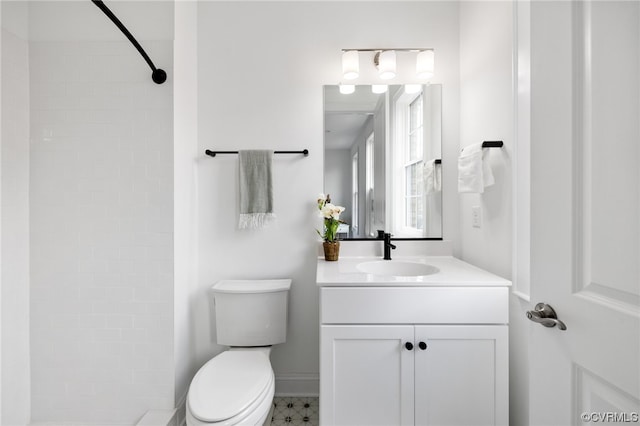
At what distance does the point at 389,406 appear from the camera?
4.26ft

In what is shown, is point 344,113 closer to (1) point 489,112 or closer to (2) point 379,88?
(2) point 379,88

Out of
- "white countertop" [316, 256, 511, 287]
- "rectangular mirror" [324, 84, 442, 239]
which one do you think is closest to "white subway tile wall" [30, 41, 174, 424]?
"white countertop" [316, 256, 511, 287]

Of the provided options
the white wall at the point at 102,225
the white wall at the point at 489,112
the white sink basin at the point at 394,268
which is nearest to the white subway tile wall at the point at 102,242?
the white wall at the point at 102,225

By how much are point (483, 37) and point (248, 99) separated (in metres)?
1.39

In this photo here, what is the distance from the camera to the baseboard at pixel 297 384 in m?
1.86

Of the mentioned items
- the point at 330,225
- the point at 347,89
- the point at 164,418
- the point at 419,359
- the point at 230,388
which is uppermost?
the point at 347,89

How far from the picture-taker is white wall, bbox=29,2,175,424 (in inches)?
59.7

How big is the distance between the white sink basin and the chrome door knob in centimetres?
89

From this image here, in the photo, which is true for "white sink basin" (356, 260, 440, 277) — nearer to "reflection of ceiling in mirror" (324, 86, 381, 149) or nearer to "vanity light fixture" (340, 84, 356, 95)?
"reflection of ceiling in mirror" (324, 86, 381, 149)

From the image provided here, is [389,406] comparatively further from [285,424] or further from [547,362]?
[547,362]

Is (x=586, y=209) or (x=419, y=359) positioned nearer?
(x=586, y=209)

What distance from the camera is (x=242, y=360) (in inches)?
58.4

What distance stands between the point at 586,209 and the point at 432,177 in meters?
1.22

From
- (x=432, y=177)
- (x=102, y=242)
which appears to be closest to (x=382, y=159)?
(x=432, y=177)
